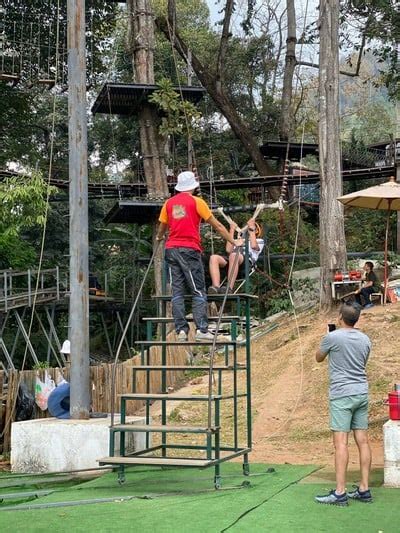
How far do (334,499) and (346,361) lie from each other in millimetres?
1051

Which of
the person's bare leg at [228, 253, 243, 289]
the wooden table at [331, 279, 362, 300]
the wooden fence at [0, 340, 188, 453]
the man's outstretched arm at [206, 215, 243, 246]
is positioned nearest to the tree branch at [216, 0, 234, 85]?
the wooden table at [331, 279, 362, 300]

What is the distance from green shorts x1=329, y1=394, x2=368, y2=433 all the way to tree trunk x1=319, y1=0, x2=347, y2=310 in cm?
1113

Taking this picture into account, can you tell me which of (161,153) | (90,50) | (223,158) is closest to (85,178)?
(161,153)

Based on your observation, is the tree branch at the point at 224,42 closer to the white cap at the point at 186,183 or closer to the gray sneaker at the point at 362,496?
the white cap at the point at 186,183

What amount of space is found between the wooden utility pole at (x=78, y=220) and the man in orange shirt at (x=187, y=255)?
1.30 metres

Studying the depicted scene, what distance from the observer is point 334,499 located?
6.19m

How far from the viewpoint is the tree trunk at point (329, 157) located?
17625mm

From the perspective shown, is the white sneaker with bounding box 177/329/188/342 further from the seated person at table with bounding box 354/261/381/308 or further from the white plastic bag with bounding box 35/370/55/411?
the seated person at table with bounding box 354/261/381/308

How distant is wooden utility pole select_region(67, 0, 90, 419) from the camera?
8.71 meters

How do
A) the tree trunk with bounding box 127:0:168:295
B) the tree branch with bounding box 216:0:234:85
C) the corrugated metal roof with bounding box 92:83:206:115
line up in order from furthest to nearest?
the tree branch with bounding box 216:0:234:85
the tree trunk with bounding box 127:0:168:295
the corrugated metal roof with bounding box 92:83:206:115

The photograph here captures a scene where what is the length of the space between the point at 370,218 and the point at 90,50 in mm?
11701

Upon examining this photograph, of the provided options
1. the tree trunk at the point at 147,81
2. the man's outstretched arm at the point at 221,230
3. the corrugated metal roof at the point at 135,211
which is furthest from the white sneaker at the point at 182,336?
the corrugated metal roof at the point at 135,211

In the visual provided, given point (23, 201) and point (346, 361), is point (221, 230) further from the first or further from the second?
point (23, 201)

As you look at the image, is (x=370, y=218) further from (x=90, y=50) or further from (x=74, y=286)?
(x=74, y=286)
